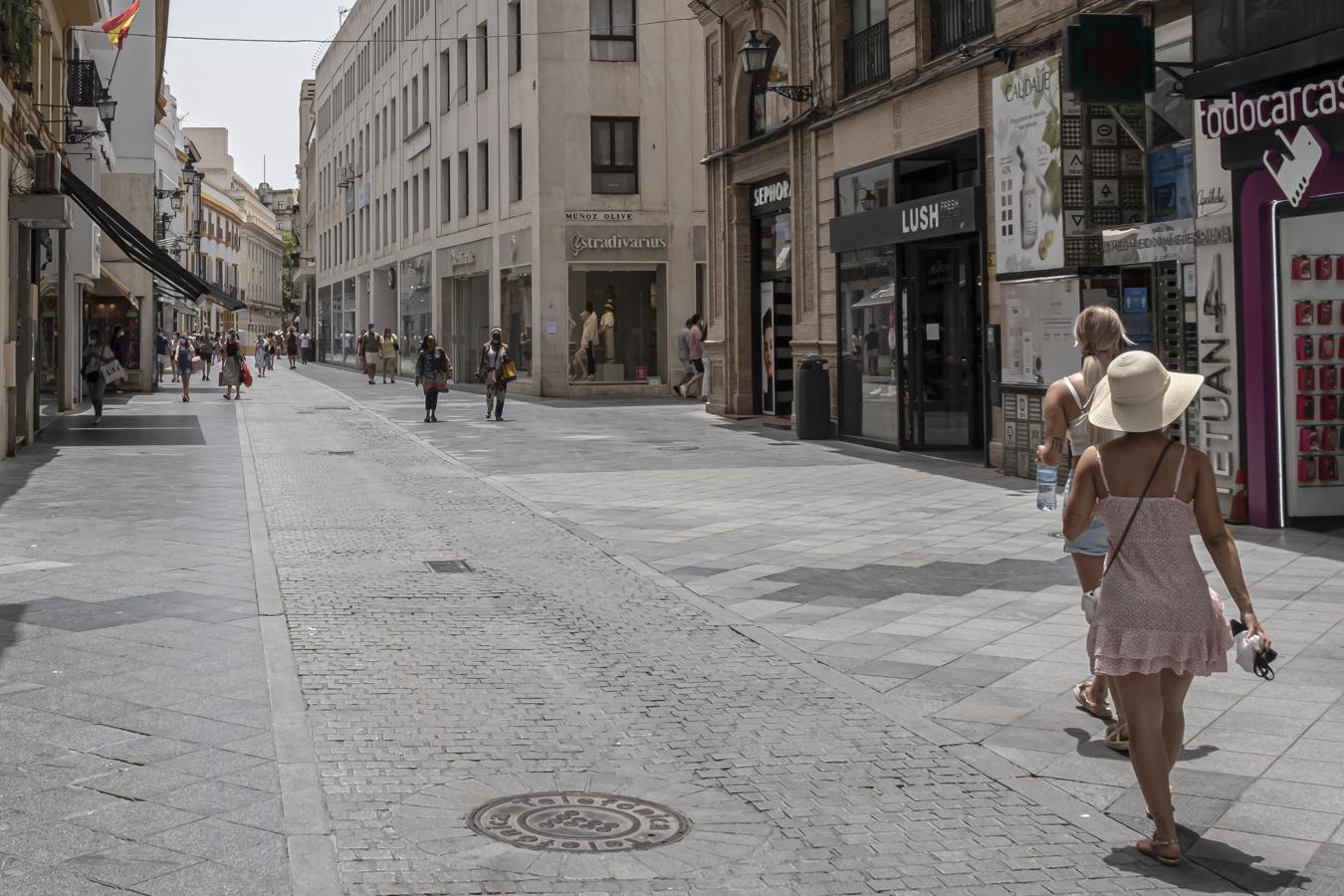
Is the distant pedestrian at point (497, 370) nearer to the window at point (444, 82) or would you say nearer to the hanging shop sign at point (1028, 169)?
the hanging shop sign at point (1028, 169)

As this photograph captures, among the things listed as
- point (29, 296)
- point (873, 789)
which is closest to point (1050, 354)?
point (873, 789)

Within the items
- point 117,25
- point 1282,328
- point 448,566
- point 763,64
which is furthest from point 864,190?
point 117,25

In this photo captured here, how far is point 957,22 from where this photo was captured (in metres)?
18.5

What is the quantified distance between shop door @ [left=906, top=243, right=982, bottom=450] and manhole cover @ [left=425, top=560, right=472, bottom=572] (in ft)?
32.2

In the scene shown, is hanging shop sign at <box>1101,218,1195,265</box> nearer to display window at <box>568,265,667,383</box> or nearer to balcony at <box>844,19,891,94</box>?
balcony at <box>844,19,891,94</box>

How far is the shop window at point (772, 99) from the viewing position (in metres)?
24.4

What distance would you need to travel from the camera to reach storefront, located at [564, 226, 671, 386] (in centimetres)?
3806

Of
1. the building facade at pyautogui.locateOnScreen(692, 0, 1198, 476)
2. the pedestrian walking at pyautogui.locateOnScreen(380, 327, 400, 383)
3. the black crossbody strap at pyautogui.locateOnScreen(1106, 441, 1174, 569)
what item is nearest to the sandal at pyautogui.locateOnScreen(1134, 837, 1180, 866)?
the black crossbody strap at pyautogui.locateOnScreen(1106, 441, 1174, 569)

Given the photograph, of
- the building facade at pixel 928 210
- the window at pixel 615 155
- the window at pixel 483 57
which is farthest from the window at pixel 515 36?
the building facade at pixel 928 210

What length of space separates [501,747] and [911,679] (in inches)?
87.3

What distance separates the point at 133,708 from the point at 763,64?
740 inches

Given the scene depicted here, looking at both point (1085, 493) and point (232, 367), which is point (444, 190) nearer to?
point (232, 367)

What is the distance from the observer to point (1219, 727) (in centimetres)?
642

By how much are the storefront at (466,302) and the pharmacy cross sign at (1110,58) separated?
101ft
